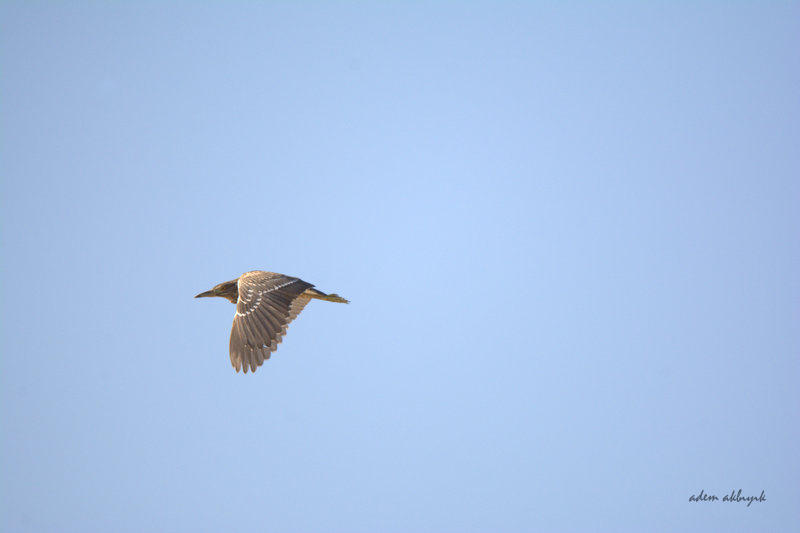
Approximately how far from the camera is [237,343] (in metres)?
26.2

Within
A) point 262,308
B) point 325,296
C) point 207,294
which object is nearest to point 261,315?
point 262,308

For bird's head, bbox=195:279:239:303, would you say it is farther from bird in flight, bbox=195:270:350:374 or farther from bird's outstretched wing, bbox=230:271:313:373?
bird's outstretched wing, bbox=230:271:313:373

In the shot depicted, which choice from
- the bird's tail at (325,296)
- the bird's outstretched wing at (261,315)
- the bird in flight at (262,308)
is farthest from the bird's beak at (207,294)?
the bird's tail at (325,296)

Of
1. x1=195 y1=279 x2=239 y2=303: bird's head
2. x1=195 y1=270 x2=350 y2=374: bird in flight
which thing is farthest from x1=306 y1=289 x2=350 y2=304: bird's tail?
x1=195 y1=279 x2=239 y2=303: bird's head

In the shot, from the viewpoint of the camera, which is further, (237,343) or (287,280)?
(287,280)

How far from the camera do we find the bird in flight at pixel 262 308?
26031 mm

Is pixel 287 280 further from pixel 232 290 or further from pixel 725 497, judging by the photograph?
pixel 725 497

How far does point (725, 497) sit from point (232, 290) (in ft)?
45.0

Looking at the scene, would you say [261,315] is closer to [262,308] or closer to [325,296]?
[262,308]

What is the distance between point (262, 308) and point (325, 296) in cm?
230

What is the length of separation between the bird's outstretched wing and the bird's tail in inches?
10.4

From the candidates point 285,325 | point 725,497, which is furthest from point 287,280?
point 725,497

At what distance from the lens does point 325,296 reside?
28.8 meters

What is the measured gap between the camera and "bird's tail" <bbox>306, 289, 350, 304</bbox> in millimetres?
28516
